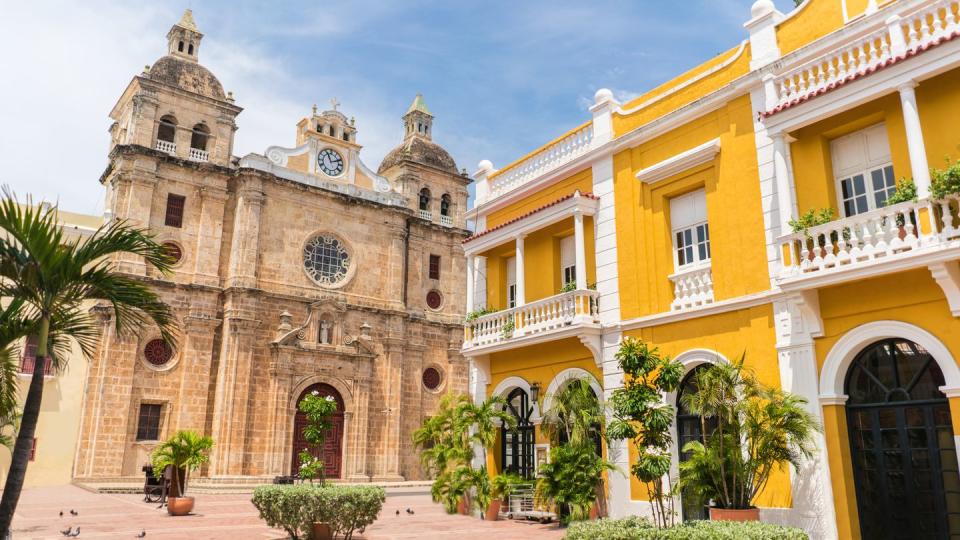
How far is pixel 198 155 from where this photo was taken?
27.5 m

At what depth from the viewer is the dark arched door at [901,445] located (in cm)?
902

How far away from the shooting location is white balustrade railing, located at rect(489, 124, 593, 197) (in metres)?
15.9

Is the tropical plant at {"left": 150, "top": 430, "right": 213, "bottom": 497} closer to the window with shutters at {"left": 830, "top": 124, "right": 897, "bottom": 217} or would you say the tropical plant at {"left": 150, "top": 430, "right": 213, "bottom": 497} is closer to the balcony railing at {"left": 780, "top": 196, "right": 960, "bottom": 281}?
the balcony railing at {"left": 780, "top": 196, "right": 960, "bottom": 281}

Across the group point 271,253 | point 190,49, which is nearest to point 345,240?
point 271,253

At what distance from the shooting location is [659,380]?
1024 centimetres

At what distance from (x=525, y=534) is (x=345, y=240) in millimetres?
19704

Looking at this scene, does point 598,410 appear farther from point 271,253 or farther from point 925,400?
point 271,253

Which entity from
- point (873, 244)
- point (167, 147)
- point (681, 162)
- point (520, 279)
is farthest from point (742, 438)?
point (167, 147)

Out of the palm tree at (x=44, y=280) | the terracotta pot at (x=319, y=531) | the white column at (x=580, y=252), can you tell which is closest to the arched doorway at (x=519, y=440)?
the white column at (x=580, y=252)

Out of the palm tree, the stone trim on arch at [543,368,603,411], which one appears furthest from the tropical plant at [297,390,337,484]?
the palm tree

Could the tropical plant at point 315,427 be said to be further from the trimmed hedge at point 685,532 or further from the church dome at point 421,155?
the church dome at point 421,155

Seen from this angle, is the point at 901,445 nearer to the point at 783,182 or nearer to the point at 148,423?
the point at 783,182

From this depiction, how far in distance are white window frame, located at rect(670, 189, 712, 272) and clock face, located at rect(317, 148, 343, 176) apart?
2020cm

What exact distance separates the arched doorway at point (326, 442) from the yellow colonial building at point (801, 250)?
529 inches
